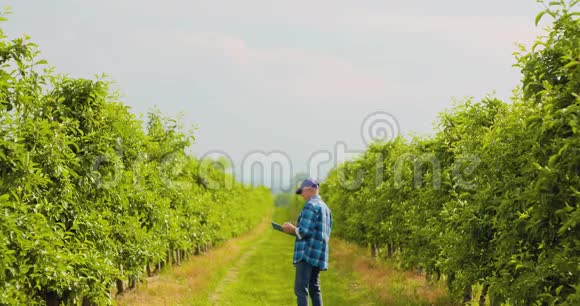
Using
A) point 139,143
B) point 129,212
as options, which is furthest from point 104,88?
point 129,212

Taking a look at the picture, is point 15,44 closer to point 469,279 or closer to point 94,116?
point 94,116

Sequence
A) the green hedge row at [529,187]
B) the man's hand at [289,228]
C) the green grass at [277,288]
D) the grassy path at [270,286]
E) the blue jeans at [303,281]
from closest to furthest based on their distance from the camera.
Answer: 1. the green hedge row at [529,187]
2. the man's hand at [289,228]
3. the blue jeans at [303,281]
4. the grassy path at [270,286]
5. the green grass at [277,288]

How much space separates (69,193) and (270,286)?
32.4ft

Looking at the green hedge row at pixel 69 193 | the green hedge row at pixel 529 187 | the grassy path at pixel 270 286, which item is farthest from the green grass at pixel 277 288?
the green hedge row at pixel 529 187

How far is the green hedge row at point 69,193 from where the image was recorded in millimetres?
6637

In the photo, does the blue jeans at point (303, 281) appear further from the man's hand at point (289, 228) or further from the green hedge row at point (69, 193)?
the green hedge row at point (69, 193)

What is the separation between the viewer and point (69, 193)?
344 inches

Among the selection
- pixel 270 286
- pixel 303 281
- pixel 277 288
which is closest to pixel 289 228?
pixel 303 281

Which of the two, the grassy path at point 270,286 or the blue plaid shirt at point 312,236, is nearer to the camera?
the blue plaid shirt at point 312,236

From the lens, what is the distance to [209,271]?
66.8 ft

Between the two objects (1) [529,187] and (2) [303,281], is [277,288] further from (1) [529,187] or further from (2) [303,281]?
(1) [529,187]

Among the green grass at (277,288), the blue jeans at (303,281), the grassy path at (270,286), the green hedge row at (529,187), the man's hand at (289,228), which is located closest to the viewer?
the green hedge row at (529,187)

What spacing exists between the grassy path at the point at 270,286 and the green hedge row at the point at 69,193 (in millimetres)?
1656

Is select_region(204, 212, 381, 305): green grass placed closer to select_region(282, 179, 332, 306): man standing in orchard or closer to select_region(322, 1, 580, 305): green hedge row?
select_region(322, 1, 580, 305): green hedge row
